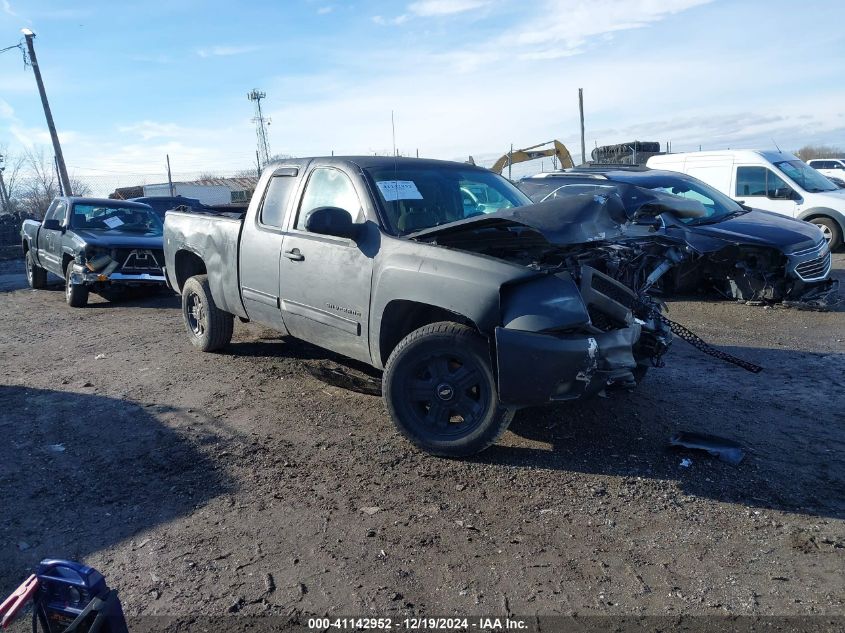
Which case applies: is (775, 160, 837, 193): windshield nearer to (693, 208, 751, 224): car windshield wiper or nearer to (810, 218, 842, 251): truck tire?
(810, 218, 842, 251): truck tire

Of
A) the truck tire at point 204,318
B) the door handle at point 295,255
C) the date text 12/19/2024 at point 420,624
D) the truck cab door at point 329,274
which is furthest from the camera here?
the truck tire at point 204,318

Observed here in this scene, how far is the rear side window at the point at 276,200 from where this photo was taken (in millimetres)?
5434

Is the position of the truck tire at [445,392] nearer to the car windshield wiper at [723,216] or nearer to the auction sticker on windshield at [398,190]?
the auction sticker on windshield at [398,190]

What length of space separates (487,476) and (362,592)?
4.22 ft

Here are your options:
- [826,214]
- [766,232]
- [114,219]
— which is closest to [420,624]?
[766,232]

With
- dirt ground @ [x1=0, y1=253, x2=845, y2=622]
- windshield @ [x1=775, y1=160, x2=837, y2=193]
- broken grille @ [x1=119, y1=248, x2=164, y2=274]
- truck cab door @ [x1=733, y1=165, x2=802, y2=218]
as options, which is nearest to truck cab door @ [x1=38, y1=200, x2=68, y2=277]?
broken grille @ [x1=119, y1=248, x2=164, y2=274]

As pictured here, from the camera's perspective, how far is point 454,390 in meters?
4.05

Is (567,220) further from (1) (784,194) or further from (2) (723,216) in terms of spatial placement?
(1) (784,194)

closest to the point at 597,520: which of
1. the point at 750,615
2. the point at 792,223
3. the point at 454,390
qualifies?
the point at 750,615

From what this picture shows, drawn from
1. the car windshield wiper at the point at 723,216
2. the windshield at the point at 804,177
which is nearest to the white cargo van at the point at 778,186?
the windshield at the point at 804,177

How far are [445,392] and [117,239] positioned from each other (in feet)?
25.9

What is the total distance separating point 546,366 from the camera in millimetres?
3584

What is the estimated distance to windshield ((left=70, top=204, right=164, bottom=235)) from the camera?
35.1 ft

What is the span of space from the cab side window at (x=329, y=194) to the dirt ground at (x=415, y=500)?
1527 millimetres
